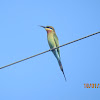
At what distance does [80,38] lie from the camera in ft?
6.96

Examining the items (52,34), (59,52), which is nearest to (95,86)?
(59,52)

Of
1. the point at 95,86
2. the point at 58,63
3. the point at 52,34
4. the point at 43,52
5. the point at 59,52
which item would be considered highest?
the point at 52,34

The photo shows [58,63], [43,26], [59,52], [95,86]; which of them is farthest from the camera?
[43,26]

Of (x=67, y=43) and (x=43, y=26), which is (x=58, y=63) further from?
(x=67, y=43)

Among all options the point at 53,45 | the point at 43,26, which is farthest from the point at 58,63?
the point at 43,26

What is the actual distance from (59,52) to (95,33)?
2134mm

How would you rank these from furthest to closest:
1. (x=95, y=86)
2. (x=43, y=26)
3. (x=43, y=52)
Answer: (x=43, y=26), (x=95, y=86), (x=43, y=52)

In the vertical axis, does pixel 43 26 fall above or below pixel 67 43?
above

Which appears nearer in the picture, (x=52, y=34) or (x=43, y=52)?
(x=43, y=52)

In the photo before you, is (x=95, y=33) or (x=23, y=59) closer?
(x=95, y=33)

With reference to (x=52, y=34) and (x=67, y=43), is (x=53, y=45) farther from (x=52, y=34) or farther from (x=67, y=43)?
(x=67, y=43)

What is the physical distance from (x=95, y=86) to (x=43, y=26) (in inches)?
67.0

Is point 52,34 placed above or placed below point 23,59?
above

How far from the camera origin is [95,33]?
6.62ft
